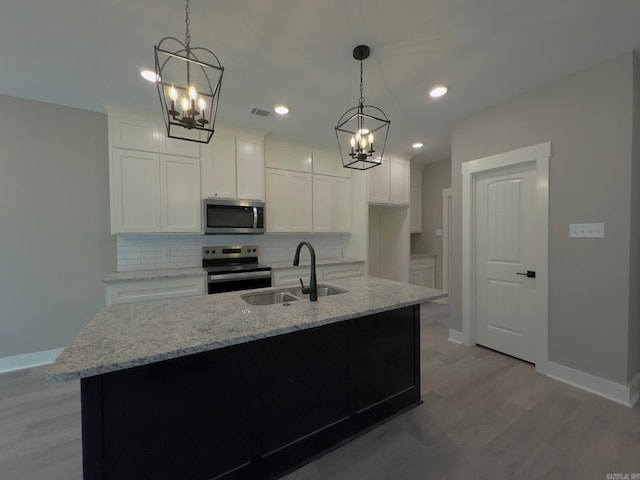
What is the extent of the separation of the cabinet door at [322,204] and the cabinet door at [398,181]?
110cm

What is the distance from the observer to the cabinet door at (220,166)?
3.28m

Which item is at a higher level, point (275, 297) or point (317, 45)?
point (317, 45)

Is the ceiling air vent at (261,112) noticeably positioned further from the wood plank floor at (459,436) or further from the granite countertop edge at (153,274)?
the wood plank floor at (459,436)

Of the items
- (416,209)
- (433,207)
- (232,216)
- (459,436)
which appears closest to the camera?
(459,436)

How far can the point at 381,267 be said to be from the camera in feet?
17.5

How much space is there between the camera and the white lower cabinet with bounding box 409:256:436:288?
197 inches

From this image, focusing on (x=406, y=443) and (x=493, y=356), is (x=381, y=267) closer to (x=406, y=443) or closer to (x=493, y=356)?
(x=493, y=356)

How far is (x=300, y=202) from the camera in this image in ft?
13.3

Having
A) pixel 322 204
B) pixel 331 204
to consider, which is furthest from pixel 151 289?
pixel 331 204

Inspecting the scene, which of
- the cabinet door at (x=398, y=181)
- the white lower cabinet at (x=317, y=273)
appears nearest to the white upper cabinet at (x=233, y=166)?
the white lower cabinet at (x=317, y=273)

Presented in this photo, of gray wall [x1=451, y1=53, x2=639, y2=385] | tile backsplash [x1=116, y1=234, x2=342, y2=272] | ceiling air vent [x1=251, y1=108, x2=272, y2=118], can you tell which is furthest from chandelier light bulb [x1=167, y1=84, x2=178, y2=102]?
gray wall [x1=451, y1=53, x2=639, y2=385]

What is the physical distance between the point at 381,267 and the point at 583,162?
3417 mm

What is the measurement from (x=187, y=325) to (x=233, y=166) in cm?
254

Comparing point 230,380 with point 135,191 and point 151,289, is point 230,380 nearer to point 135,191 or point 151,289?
point 151,289
